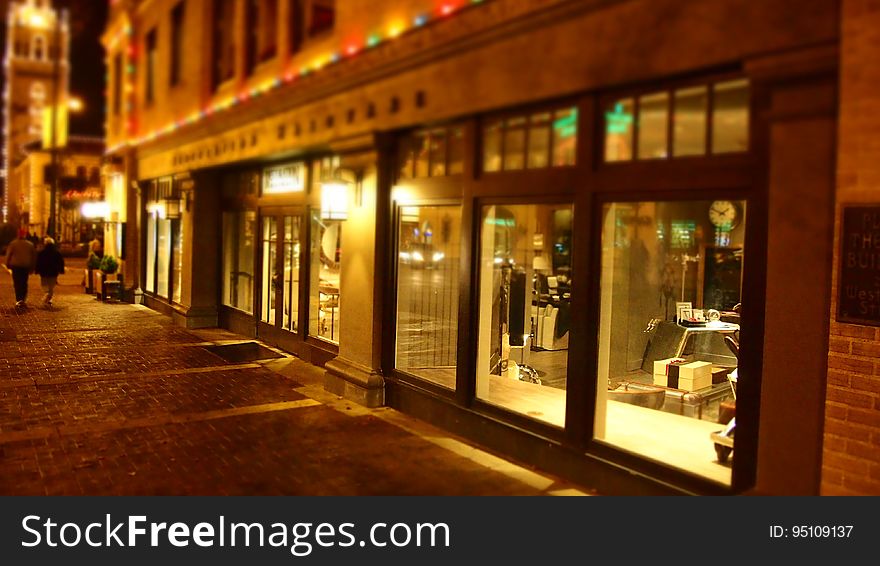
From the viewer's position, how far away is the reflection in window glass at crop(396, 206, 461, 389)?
9.00 meters

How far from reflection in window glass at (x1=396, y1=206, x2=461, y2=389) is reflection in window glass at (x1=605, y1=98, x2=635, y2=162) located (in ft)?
9.35

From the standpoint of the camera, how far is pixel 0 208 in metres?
76.4

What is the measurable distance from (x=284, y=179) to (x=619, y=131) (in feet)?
25.0

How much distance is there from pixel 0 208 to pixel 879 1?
8522cm

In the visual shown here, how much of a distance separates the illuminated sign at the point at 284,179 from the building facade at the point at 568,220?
→ 51 mm

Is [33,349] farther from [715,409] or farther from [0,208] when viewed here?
[0,208]

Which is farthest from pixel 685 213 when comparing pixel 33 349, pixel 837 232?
pixel 33 349

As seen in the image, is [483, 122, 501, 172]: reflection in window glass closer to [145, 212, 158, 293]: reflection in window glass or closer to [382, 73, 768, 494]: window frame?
[382, 73, 768, 494]: window frame

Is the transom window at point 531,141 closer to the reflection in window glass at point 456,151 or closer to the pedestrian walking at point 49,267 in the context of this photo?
the reflection in window glass at point 456,151

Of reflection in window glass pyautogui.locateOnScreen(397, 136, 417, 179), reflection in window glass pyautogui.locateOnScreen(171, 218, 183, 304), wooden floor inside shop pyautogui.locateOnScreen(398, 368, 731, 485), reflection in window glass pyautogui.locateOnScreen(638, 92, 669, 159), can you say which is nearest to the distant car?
reflection in window glass pyautogui.locateOnScreen(397, 136, 417, 179)

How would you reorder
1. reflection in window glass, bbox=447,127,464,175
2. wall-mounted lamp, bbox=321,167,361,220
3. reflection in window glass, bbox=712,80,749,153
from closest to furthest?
reflection in window glass, bbox=712,80,749,153
reflection in window glass, bbox=447,127,464,175
wall-mounted lamp, bbox=321,167,361,220

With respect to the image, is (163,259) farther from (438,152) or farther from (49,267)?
(438,152)

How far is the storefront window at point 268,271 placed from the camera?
1335cm

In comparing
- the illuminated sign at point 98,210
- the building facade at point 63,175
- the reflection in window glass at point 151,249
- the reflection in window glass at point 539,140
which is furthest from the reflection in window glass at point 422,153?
the building facade at point 63,175
